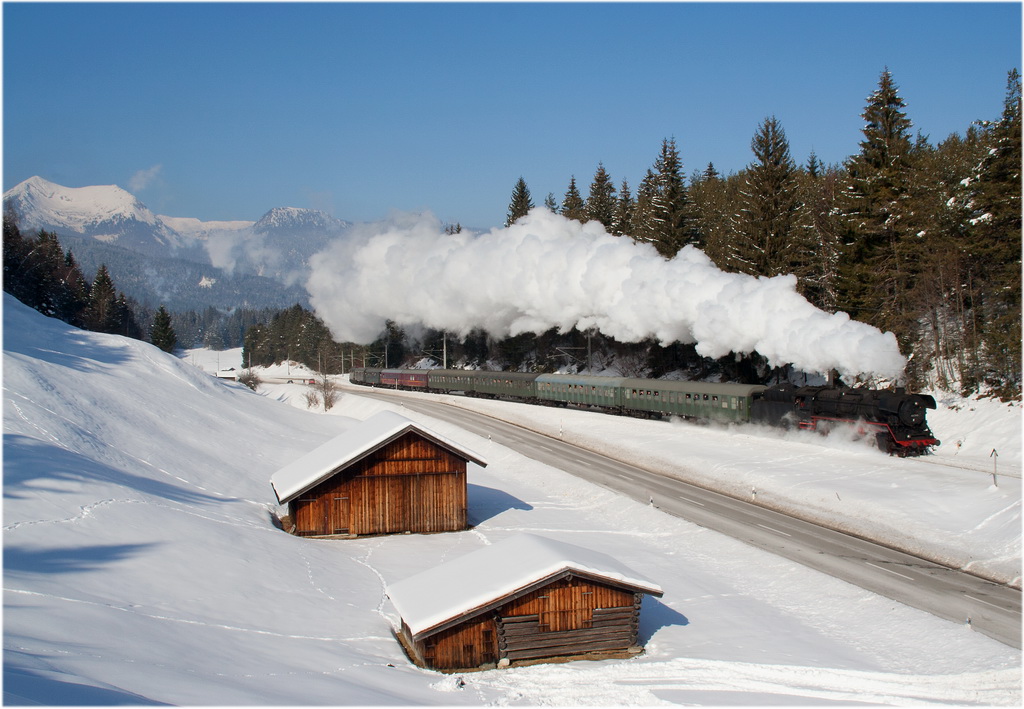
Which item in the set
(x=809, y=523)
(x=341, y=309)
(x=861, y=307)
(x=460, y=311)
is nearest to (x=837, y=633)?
(x=809, y=523)

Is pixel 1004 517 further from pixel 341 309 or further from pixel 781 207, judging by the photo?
pixel 341 309

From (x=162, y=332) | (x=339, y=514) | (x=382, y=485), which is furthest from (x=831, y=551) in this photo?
(x=162, y=332)

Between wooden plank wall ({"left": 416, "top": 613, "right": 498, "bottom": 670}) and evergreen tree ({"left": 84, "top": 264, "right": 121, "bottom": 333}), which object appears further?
evergreen tree ({"left": 84, "top": 264, "right": 121, "bottom": 333})

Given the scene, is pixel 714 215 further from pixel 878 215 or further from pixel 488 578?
pixel 488 578

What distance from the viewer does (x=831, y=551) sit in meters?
26.0

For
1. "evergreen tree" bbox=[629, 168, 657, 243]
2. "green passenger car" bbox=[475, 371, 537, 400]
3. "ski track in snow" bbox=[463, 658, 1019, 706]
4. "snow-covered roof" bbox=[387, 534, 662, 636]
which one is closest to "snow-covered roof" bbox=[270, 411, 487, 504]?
"snow-covered roof" bbox=[387, 534, 662, 636]

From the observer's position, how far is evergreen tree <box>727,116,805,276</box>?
59531 mm

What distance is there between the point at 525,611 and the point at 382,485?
1299 cm

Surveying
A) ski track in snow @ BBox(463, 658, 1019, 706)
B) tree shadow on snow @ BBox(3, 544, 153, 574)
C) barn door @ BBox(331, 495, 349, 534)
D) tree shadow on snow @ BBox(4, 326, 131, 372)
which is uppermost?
tree shadow on snow @ BBox(4, 326, 131, 372)

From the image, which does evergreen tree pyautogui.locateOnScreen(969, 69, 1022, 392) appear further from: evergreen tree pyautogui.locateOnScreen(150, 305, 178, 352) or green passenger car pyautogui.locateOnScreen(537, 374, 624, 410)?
evergreen tree pyautogui.locateOnScreen(150, 305, 178, 352)

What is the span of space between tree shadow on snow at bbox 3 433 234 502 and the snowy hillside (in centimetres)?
11

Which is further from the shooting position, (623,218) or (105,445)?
(623,218)

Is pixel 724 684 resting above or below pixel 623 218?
below

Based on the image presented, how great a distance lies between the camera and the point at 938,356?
48.6 metres
